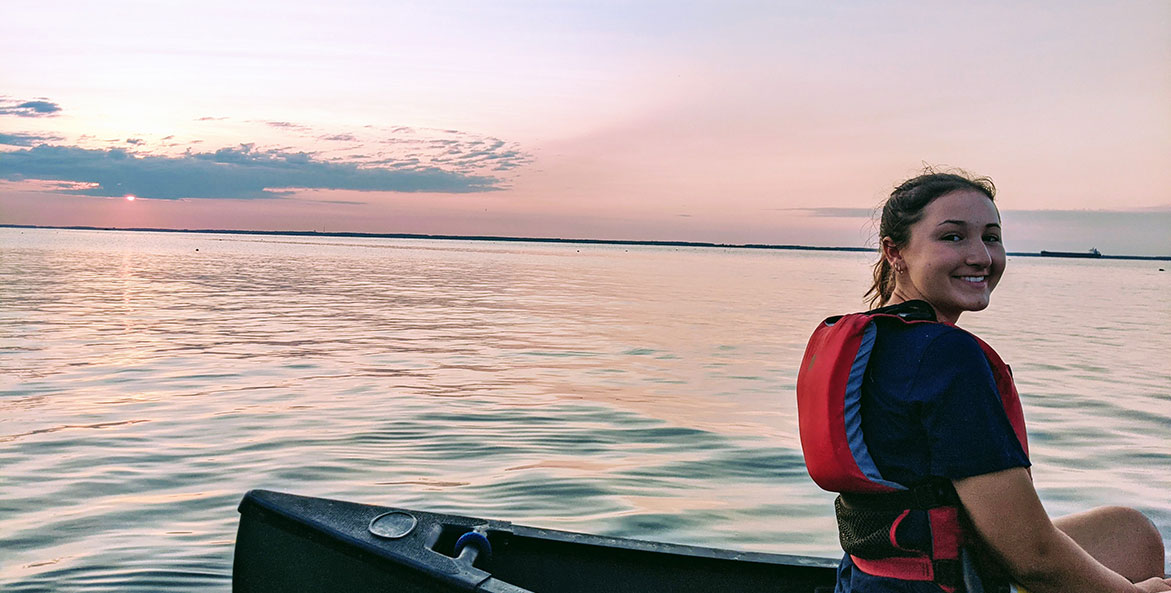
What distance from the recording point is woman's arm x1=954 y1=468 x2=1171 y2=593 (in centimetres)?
218

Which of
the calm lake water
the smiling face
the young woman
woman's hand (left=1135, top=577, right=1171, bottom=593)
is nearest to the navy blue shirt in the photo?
the young woman

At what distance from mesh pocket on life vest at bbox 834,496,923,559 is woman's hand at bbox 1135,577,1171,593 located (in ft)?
2.30

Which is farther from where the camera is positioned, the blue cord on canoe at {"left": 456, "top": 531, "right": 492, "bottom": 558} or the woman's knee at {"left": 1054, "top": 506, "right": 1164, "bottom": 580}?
the blue cord on canoe at {"left": 456, "top": 531, "right": 492, "bottom": 558}

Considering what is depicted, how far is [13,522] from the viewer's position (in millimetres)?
6348

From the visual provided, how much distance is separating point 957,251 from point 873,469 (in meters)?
0.71

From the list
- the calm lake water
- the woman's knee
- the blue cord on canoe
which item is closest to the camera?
the woman's knee

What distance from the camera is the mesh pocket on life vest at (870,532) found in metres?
2.38

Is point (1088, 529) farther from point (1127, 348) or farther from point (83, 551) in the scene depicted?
point (1127, 348)

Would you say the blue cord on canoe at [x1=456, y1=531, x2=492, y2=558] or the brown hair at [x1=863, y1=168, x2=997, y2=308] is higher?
the brown hair at [x1=863, y1=168, x2=997, y2=308]

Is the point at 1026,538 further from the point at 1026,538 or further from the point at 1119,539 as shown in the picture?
the point at 1119,539

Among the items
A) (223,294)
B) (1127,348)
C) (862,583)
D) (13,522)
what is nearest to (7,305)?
(223,294)

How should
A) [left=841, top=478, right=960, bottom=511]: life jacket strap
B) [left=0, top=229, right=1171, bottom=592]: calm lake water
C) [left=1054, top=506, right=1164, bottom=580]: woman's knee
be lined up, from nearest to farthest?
[left=841, top=478, right=960, bottom=511]: life jacket strap, [left=1054, top=506, right=1164, bottom=580]: woman's knee, [left=0, top=229, right=1171, bottom=592]: calm lake water

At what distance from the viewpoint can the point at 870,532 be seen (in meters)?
2.44

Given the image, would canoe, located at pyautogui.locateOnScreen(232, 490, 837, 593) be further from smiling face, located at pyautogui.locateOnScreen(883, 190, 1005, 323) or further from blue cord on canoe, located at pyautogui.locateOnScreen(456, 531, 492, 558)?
smiling face, located at pyautogui.locateOnScreen(883, 190, 1005, 323)
